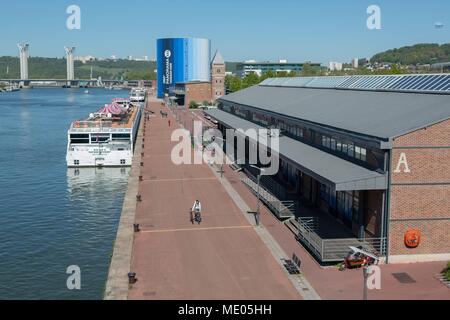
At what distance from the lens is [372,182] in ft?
82.0

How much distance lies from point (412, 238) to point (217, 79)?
407ft

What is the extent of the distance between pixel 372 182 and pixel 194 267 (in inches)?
342

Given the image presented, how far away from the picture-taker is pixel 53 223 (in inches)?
1454

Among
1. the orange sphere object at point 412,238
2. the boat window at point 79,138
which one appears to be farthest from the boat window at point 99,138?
the orange sphere object at point 412,238

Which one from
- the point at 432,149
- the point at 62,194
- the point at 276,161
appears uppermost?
the point at 432,149

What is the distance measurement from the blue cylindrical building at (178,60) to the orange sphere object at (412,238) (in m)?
159

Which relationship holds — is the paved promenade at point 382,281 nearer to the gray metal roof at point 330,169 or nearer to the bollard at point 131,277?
the gray metal roof at point 330,169

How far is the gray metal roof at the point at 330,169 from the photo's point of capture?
2502cm

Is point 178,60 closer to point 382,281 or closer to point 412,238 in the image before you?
point 412,238

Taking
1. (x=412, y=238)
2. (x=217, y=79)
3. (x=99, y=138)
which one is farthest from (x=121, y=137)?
(x=217, y=79)

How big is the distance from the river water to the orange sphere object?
1383cm

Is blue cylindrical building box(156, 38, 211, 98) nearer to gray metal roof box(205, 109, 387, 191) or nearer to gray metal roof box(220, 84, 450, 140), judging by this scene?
gray metal roof box(220, 84, 450, 140)
